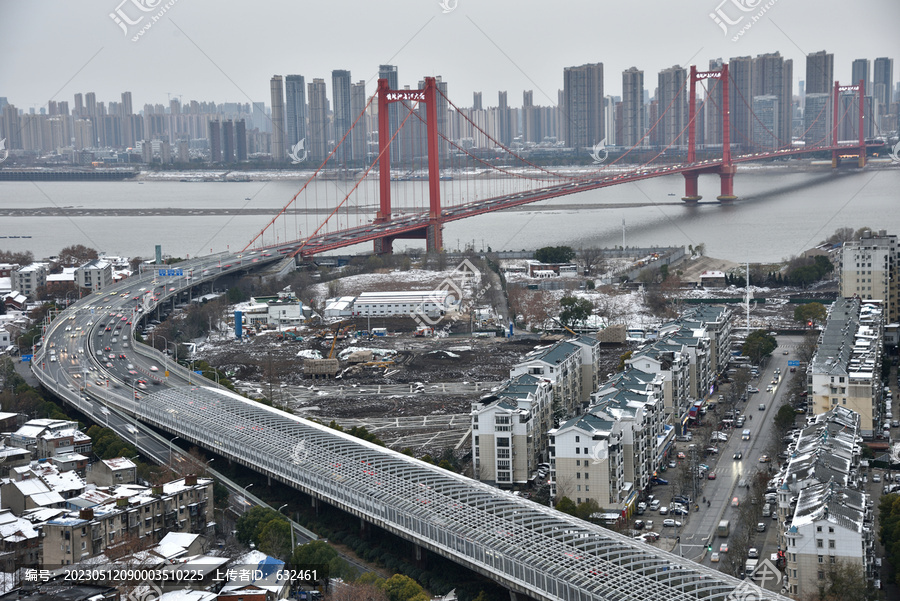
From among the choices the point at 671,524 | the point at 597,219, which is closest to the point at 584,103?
the point at 597,219

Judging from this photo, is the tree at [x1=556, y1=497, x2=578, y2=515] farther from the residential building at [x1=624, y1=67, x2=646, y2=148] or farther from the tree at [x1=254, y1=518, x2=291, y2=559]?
the residential building at [x1=624, y1=67, x2=646, y2=148]

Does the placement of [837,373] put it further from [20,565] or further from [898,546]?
[20,565]

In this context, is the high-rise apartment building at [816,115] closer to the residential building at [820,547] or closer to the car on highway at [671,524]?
the car on highway at [671,524]

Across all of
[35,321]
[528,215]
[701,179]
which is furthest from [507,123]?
[35,321]

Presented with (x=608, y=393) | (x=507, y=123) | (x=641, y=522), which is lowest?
(x=641, y=522)

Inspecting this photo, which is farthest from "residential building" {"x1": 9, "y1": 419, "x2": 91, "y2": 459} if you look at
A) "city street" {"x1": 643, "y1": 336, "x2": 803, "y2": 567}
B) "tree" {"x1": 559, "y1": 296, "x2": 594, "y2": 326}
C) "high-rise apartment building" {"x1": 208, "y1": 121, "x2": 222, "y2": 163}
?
"high-rise apartment building" {"x1": 208, "y1": 121, "x2": 222, "y2": 163}
